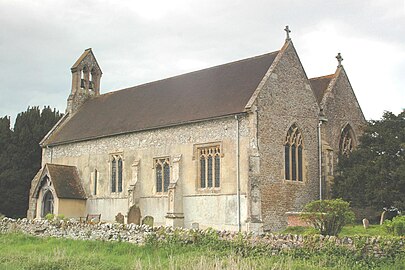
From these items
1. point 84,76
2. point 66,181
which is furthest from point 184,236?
point 84,76

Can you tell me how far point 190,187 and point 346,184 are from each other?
8633mm

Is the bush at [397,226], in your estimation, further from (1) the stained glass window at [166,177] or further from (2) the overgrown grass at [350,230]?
(1) the stained glass window at [166,177]

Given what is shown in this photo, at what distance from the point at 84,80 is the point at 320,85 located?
2051 cm

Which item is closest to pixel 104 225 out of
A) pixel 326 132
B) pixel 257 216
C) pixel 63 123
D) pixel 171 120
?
pixel 257 216

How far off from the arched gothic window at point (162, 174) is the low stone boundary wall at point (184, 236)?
847 cm

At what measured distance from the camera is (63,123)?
1646 inches

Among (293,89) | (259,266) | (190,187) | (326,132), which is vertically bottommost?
(259,266)

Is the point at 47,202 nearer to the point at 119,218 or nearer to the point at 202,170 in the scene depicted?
the point at 119,218

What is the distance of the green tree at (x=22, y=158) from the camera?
135 feet

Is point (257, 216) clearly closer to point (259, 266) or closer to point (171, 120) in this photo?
point (171, 120)

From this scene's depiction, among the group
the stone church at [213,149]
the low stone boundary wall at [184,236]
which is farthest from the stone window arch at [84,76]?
the low stone boundary wall at [184,236]

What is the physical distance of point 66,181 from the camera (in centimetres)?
3569

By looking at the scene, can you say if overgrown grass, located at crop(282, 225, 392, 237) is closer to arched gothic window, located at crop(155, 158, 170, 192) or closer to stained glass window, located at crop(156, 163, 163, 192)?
arched gothic window, located at crop(155, 158, 170, 192)

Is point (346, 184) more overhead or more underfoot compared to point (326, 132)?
more underfoot
